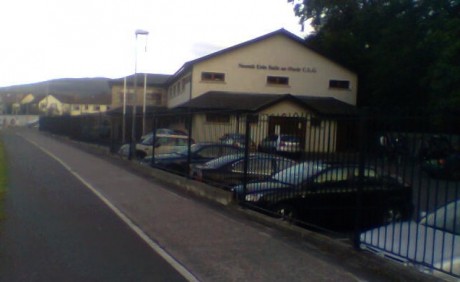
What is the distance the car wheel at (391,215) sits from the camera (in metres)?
8.79

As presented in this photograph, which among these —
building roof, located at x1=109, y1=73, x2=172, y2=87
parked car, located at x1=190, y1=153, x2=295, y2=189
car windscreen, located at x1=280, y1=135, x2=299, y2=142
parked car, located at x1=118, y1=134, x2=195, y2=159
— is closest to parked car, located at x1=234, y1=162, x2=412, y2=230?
parked car, located at x1=190, y1=153, x2=295, y2=189

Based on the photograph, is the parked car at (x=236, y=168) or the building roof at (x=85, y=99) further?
the building roof at (x=85, y=99)

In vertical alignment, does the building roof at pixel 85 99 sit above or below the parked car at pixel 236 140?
below

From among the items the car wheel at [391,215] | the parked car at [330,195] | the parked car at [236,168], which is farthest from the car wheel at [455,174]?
the parked car at [236,168]

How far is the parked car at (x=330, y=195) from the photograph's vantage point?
354 inches

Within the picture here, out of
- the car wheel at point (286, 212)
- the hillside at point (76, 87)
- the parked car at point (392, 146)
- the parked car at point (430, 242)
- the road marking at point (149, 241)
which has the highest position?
the hillside at point (76, 87)

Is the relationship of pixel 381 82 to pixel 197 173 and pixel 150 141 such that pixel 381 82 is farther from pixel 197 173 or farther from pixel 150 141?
pixel 197 173

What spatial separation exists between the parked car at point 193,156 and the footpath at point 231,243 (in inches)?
34.4

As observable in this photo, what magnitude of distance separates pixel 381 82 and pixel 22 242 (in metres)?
40.3

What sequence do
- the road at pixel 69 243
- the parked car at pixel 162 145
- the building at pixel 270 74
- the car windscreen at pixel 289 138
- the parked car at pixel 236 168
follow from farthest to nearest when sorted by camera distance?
the building at pixel 270 74
the parked car at pixel 162 145
the parked car at pixel 236 168
the car windscreen at pixel 289 138
the road at pixel 69 243

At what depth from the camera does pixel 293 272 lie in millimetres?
8523

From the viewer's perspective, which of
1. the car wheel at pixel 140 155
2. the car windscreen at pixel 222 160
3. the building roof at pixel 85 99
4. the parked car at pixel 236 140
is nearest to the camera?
the parked car at pixel 236 140

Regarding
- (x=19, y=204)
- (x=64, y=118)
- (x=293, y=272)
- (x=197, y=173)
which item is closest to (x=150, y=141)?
(x=197, y=173)

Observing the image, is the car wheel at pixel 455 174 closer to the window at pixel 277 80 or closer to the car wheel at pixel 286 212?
the car wheel at pixel 286 212
